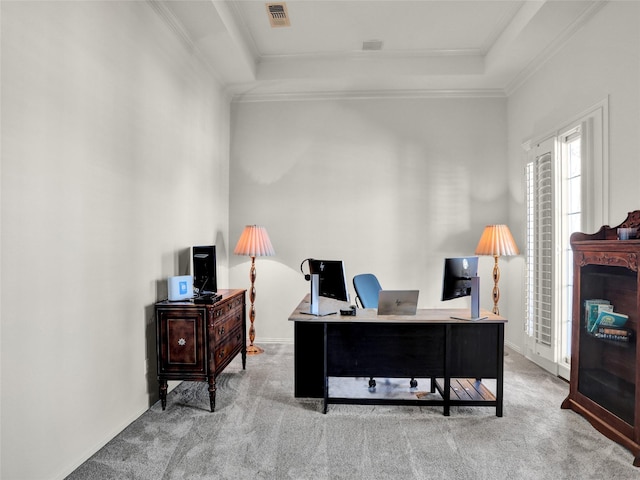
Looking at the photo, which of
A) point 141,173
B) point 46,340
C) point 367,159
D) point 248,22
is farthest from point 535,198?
point 46,340

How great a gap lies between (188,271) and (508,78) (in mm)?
4515

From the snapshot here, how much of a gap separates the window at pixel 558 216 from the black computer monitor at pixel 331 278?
2.31m

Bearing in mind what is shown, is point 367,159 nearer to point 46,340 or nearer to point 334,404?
point 334,404

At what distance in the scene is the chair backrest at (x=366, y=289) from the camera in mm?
4094

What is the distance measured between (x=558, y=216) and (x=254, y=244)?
3.37 meters

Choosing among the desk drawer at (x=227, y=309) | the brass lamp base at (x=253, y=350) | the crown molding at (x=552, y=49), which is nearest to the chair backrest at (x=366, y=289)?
the desk drawer at (x=227, y=309)

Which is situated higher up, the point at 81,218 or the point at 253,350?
the point at 81,218

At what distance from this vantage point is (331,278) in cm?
336

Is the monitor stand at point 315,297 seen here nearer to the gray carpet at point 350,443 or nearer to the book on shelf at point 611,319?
the gray carpet at point 350,443

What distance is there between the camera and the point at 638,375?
253 centimetres

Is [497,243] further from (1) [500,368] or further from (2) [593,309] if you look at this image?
(1) [500,368]

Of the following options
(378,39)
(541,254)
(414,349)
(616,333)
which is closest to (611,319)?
(616,333)

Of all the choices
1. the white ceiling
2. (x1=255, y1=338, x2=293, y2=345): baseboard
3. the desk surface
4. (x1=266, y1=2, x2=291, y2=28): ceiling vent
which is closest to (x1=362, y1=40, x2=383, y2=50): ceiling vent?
the white ceiling

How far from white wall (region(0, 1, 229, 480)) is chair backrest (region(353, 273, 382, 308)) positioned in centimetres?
184
